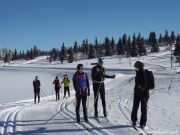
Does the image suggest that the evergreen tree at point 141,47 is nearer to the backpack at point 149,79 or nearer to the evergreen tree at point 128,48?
the evergreen tree at point 128,48

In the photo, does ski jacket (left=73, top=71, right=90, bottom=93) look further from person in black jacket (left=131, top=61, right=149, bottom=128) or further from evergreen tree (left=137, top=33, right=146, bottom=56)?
evergreen tree (left=137, top=33, right=146, bottom=56)

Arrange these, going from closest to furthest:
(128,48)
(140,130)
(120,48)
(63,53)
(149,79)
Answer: (140,130) < (149,79) < (128,48) < (63,53) < (120,48)

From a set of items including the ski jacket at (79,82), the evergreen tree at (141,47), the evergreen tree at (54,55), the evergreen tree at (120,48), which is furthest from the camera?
the evergreen tree at (54,55)

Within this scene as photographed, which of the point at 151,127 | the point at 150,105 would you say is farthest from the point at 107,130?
the point at 150,105

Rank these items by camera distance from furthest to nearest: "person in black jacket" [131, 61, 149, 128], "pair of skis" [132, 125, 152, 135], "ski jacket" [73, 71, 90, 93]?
"ski jacket" [73, 71, 90, 93]
"person in black jacket" [131, 61, 149, 128]
"pair of skis" [132, 125, 152, 135]

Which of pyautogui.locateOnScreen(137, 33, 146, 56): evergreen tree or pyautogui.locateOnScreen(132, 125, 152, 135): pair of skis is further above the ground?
pyautogui.locateOnScreen(137, 33, 146, 56): evergreen tree

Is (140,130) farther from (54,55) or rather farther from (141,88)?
(54,55)

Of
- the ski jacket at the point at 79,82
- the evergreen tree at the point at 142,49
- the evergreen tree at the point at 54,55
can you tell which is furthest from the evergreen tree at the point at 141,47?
the ski jacket at the point at 79,82

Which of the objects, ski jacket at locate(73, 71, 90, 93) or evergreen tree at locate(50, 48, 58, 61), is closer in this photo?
ski jacket at locate(73, 71, 90, 93)

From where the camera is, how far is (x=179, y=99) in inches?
683

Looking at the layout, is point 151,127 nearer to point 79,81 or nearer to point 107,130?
point 107,130

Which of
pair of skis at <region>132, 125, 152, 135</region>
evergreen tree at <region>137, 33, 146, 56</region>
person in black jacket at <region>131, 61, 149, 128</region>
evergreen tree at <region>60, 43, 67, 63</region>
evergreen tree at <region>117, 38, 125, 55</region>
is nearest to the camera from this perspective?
pair of skis at <region>132, 125, 152, 135</region>

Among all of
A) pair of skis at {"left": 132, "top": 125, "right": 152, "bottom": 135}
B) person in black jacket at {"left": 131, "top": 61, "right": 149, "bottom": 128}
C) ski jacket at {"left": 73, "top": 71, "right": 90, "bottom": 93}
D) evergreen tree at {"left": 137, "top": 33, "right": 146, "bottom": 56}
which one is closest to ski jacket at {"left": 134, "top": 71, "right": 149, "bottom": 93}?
person in black jacket at {"left": 131, "top": 61, "right": 149, "bottom": 128}

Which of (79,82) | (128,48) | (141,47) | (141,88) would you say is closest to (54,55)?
(128,48)
